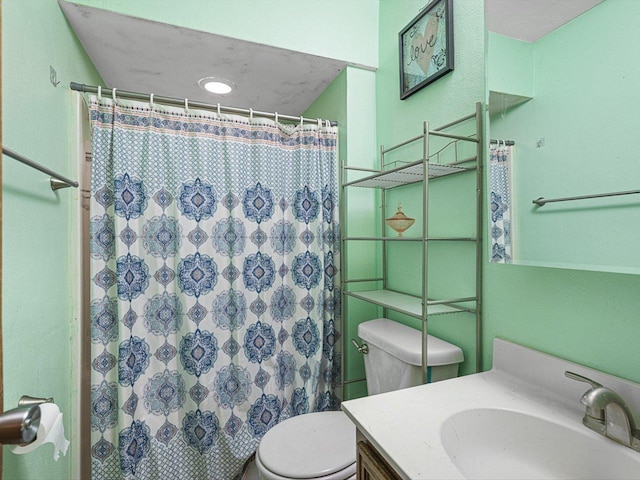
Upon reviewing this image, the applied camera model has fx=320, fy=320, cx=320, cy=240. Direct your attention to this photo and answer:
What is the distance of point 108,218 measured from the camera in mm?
1396

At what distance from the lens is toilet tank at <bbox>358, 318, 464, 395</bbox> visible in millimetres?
1127

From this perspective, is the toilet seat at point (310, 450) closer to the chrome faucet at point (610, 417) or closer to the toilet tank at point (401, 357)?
the toilet tank at point (401, 357)

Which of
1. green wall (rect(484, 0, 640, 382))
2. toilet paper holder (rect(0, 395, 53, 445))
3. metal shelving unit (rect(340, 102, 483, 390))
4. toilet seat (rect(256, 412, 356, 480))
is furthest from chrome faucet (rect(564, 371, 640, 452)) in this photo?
toilet paper holder (rect(0, 395, 53, 445))

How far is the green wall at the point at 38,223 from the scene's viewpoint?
834 mm

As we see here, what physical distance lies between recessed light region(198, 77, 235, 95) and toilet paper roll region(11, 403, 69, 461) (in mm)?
1692

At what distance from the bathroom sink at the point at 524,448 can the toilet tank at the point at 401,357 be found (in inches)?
11.7

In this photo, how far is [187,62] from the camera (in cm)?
165

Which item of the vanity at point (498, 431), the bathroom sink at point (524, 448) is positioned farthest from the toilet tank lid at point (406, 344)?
the bathroom sink at point (524, 448)

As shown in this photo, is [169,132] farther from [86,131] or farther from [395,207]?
[395,207]

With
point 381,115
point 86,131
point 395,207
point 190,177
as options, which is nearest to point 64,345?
point 190,177

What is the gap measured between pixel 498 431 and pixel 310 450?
69 cm

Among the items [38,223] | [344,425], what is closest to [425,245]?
[344,425]

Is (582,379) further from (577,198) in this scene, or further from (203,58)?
(203,58)

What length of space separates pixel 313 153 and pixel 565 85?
110cm
